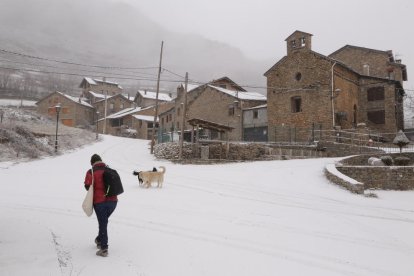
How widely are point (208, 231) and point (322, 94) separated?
25.5 m

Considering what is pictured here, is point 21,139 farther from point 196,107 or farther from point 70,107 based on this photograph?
point 70,107

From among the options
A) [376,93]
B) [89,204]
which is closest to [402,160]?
[89,204]

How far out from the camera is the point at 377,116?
115 ft

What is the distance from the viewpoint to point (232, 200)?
35.6 feet

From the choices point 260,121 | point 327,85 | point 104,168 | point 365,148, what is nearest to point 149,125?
point 260,121

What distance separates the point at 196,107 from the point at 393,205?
33.5 metres

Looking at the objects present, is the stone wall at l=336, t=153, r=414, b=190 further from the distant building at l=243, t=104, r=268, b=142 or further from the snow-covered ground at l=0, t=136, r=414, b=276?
the distant building at l=243, t=104, r=268, b=142

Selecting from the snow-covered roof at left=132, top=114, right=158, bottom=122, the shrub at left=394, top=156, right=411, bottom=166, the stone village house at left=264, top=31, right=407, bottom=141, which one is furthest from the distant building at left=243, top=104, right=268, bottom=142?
the snow-covered roof at left=132, top=114, right=158, bottom=122

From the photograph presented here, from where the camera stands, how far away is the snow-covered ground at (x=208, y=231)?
5.38 metres

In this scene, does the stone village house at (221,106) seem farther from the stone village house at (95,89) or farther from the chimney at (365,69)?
the stone village house at (95,89)

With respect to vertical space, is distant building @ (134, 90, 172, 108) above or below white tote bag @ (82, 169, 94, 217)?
above

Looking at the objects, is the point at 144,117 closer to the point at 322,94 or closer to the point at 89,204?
the point at 322,94

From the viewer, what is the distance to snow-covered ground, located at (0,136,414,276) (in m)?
5.38

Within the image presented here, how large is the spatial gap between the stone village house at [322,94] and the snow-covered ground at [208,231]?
56.8 feet
